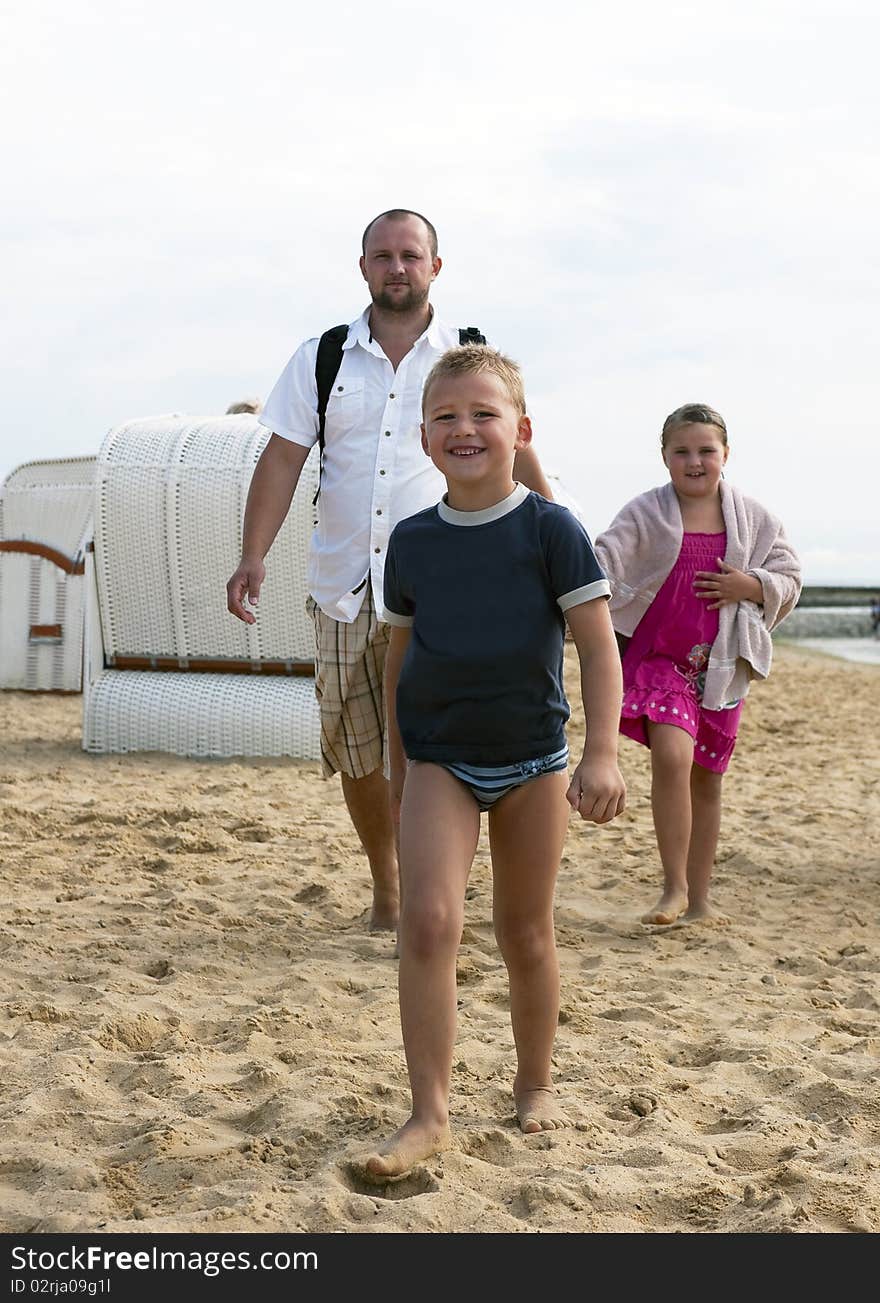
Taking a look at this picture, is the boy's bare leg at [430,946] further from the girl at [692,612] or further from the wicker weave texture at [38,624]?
the wicker weave texture at [38,624]

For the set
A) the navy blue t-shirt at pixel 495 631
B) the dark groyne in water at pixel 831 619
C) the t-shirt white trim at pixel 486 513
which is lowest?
the dark groyne in water at pixel 831 619

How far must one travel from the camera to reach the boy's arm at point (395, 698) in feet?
10.5

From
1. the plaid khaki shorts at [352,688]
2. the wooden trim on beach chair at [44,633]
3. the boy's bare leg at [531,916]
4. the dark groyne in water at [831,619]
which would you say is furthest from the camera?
the dark groyne in water at [831,619]

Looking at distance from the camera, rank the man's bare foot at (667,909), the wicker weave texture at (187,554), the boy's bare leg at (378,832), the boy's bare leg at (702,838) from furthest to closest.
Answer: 1. the wicker weave texture at (187,554)
2. the boy's bare leg at (702,838)
3. the man's bare foot at (667,909)
4. the boy's bare leg at (378,832)

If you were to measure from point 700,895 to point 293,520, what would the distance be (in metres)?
3.89

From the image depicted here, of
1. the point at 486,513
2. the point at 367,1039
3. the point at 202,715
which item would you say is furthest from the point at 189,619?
the point at 486,513

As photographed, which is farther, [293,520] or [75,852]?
[293,520]

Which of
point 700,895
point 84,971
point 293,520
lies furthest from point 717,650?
point 293,520

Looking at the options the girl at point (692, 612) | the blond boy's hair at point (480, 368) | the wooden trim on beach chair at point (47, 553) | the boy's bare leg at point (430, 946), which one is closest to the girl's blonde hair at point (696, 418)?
the girl at point (692, 612)

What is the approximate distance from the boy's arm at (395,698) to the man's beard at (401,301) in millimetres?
1589

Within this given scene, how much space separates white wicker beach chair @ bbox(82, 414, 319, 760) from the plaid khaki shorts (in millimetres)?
3657

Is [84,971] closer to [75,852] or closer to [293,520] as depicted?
[75,852]

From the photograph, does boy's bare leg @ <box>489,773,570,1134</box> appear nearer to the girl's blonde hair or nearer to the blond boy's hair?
the blond boy's hair
